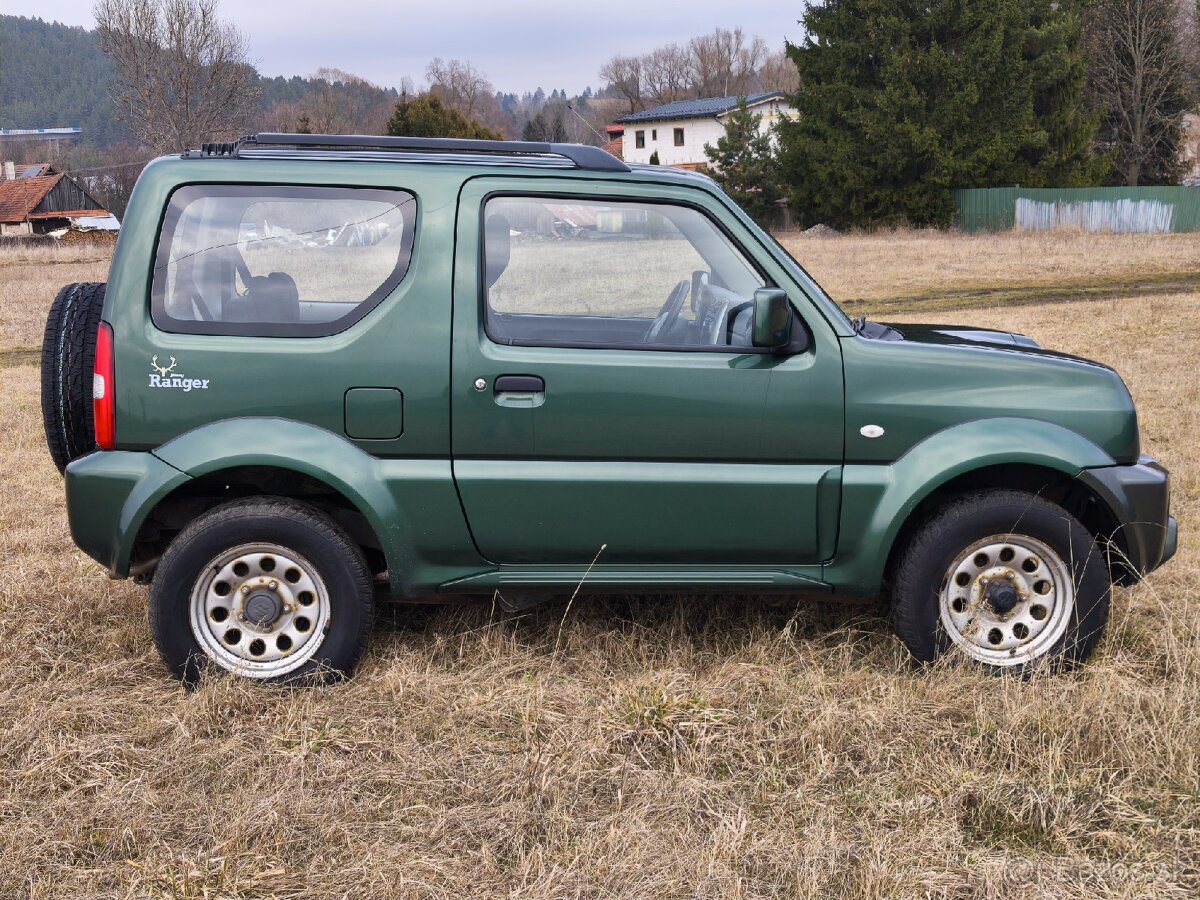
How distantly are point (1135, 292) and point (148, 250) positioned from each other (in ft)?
56.3

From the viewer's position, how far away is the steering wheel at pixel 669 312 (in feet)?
14.2

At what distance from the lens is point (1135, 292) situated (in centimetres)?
1802

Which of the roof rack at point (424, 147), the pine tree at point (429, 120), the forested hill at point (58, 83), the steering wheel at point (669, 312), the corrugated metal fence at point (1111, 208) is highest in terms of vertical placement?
the forested hill at point (58, 83)

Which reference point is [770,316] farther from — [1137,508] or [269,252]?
[269,252]

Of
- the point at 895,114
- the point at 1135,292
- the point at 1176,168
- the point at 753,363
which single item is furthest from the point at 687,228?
the point at 1176,168

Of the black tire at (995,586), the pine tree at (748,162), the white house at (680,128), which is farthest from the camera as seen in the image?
the white house at (680,128)

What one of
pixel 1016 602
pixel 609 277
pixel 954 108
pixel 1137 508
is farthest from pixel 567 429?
pixel 954 108

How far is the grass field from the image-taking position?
308 cm

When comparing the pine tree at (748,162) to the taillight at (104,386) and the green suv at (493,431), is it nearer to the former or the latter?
the green suv at (493,431)

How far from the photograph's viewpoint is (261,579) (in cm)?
408

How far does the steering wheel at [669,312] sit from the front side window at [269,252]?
3.08 ft

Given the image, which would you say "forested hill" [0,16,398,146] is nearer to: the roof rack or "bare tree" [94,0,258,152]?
"bare tree" [94,0,258,152]

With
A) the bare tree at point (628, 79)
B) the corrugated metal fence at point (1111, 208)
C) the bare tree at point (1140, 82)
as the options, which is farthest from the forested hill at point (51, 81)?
the corrugated metal fence at point (1111, 208)

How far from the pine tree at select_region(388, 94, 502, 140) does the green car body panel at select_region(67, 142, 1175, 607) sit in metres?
46.7
